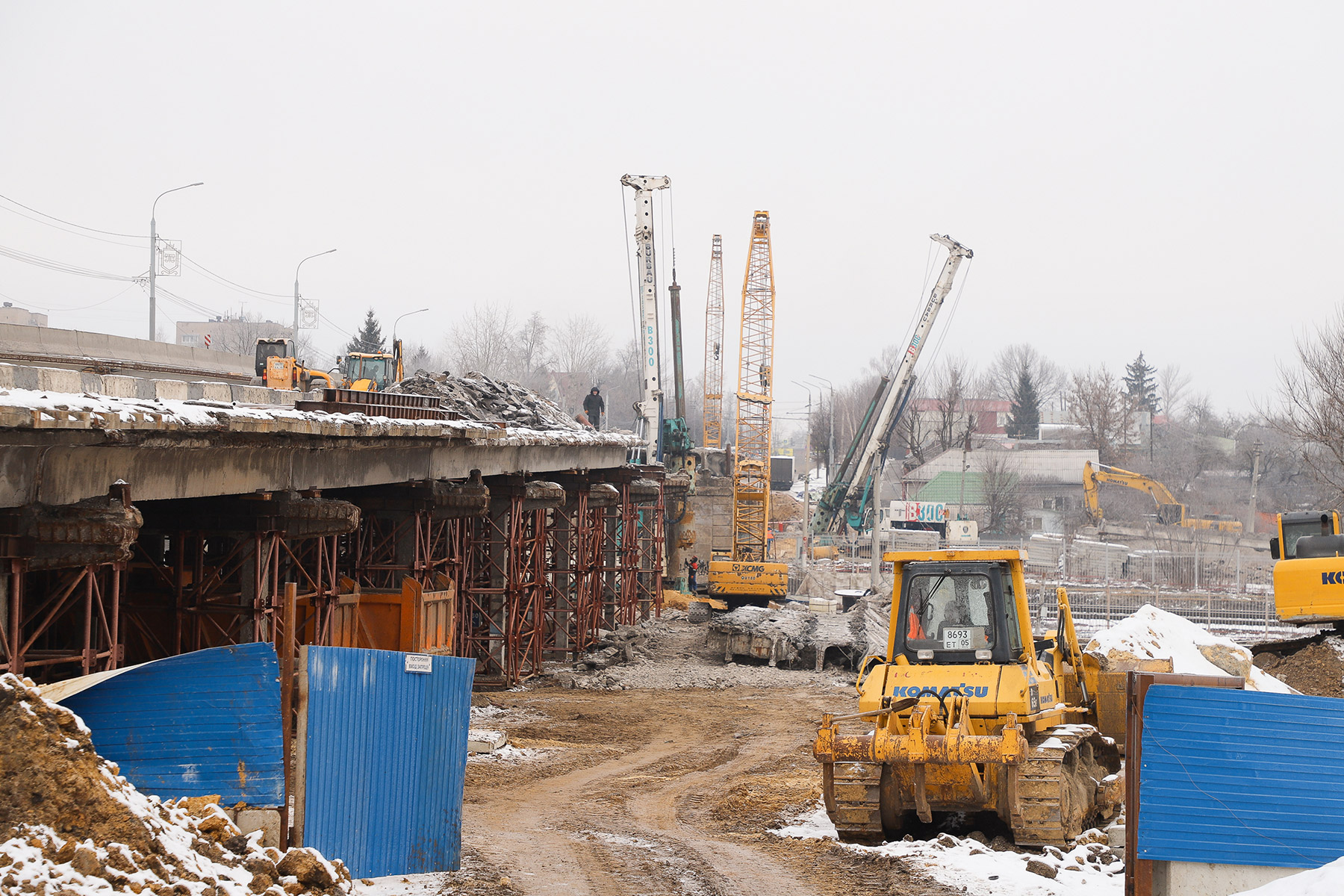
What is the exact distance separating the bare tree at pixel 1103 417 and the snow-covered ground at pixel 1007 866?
9634 cm

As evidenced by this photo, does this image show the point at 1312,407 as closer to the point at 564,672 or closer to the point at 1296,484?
the point at 564,672

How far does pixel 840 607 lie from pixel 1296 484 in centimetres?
6263

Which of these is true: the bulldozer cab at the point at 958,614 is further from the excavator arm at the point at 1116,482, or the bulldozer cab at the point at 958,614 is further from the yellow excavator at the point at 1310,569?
the excavator arm at the point at 1116,482

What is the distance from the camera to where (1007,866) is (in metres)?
10.2

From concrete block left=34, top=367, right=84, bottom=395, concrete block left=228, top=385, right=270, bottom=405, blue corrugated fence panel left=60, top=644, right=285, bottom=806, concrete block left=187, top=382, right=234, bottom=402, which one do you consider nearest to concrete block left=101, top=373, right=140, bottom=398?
concrete block left=34, top=367, right=84, bottom=395

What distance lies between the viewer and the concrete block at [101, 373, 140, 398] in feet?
39.6

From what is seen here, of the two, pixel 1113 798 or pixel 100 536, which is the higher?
pixel 100 536

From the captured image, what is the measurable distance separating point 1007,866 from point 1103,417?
99.2 metres

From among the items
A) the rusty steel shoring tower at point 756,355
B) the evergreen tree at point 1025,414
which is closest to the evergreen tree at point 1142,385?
the evergreen tree at point 1025,414

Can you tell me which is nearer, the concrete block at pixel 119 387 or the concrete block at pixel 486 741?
the concrete block at pixel 119 387

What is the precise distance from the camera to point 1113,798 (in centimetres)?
1254

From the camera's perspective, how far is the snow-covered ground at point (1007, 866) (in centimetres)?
965

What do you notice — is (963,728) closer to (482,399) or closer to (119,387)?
(119,387)

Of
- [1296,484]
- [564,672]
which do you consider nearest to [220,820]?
[564,672]
